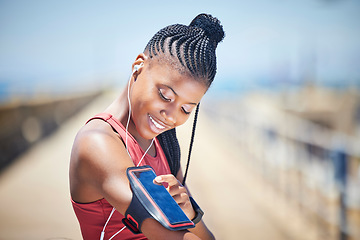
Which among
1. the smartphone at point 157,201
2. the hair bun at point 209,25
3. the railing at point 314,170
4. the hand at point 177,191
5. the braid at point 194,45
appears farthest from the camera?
the railing at point 314,170

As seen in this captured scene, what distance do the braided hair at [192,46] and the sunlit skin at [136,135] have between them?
1.1 inches

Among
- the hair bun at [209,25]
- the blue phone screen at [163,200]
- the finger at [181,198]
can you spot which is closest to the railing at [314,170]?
the hair bun at [209,25]

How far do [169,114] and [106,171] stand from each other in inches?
10.8

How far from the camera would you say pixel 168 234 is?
3.49 ft

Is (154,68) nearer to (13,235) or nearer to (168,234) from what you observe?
(168,234)

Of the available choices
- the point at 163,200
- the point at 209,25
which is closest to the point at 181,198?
the point at 163,200

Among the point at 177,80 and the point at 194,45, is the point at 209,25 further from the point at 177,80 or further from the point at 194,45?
the point at 177,80

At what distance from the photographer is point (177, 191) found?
1.21 meters

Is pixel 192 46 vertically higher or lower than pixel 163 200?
higher

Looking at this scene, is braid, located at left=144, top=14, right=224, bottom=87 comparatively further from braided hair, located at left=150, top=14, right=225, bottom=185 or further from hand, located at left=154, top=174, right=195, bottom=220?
hand, located at left=154, top=174, right=195, bottom=220

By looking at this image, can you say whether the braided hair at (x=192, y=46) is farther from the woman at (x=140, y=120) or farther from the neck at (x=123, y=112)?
the neck at (x=123, y=112)

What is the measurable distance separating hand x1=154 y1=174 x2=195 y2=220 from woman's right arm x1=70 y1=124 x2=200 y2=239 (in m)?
0.11

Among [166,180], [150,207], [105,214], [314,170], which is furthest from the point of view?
[314,170]

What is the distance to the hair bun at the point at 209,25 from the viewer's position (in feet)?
4.48
